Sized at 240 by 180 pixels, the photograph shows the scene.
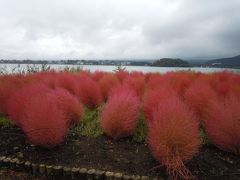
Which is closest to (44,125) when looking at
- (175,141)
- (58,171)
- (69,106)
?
(58,171)

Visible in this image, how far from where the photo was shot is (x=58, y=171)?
468 centimetres

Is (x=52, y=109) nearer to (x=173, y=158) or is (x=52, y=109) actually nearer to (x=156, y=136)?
(x=156, y=136)

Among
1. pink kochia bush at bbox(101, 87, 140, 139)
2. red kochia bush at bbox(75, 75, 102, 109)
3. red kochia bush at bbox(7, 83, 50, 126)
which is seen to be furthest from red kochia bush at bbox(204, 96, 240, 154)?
red kochia bush at bbox(7, 83, 50, 126)

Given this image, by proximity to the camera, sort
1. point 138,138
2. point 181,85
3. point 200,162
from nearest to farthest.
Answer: point 200,162 → point 138,138 → point 181,85

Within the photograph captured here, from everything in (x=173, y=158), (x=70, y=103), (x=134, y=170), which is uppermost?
(x=70, y=103)

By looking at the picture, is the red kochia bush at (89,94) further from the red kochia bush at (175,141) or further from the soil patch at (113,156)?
the red kochia bush at (175,141)

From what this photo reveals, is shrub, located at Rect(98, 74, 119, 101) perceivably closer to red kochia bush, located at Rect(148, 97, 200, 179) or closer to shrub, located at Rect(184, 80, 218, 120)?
shrub, located at Rect(184, 80, 218, 120)

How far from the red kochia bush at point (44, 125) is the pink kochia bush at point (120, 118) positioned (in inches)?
33.6

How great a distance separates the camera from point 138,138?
577 cm

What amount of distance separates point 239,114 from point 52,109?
3280 mm

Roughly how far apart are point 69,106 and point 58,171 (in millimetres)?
1995

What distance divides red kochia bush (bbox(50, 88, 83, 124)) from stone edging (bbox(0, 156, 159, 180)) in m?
1.72

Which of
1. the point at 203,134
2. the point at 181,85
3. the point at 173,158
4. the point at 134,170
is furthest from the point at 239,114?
the point at 181,85

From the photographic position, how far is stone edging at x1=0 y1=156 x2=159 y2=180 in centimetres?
442
